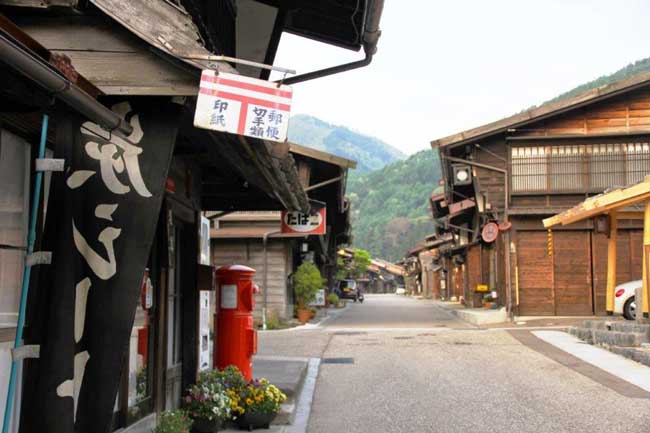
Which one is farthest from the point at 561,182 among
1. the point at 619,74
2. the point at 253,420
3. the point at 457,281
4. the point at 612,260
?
the point at 619,74

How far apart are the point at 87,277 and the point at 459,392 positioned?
7882 millimetres

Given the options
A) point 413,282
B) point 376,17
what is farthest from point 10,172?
point 413,282

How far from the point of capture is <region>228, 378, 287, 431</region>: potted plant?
8.06 meters

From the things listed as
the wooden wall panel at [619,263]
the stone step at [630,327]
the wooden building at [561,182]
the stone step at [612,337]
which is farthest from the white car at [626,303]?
the wooden wall panel at [619,263]

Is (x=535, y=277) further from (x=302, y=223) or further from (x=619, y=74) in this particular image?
(x=619, y=74)

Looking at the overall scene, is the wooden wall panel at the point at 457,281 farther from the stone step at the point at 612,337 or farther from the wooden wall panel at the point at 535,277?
the stone step at the point at 612,337

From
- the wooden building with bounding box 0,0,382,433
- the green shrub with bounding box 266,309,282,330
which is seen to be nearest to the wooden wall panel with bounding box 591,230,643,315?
the green shrub with bounding box 266,309,282,330

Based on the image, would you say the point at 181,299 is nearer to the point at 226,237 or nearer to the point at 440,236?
the point at 226,237

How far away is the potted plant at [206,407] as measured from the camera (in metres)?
7.38

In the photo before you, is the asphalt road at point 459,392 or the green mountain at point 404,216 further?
the green mountain at point 404,216

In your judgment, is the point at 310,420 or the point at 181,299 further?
the point at 310,420

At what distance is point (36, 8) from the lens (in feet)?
14.3

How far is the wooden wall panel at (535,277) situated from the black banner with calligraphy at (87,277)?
22440 mm

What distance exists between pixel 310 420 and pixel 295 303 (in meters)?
17.9
